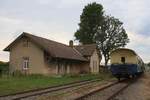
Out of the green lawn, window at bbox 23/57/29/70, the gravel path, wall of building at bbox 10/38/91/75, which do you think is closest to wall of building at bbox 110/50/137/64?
the green lawn

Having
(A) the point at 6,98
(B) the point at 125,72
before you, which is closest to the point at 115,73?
(B) the point at 125,72

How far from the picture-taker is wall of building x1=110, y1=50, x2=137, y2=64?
31.0m

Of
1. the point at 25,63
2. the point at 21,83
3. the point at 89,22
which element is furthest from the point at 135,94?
the point at 89,22

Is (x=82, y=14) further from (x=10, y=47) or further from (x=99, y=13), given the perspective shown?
(x=10, y=47)

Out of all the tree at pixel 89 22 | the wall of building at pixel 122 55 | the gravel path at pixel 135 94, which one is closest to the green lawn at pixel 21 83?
the wall of building at pixel 122 55

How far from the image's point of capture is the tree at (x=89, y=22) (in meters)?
71.9

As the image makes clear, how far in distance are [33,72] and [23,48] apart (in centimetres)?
344

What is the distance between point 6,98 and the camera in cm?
1575

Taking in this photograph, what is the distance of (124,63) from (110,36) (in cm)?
4538

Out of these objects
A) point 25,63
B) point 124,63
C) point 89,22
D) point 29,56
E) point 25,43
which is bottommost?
point 124,63

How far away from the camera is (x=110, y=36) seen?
7569cm

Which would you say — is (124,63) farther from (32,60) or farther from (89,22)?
(89,22)

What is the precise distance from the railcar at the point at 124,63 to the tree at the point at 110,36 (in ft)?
136

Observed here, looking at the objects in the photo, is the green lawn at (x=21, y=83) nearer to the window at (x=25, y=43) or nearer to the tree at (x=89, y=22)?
the window at (x=25, y=43)
